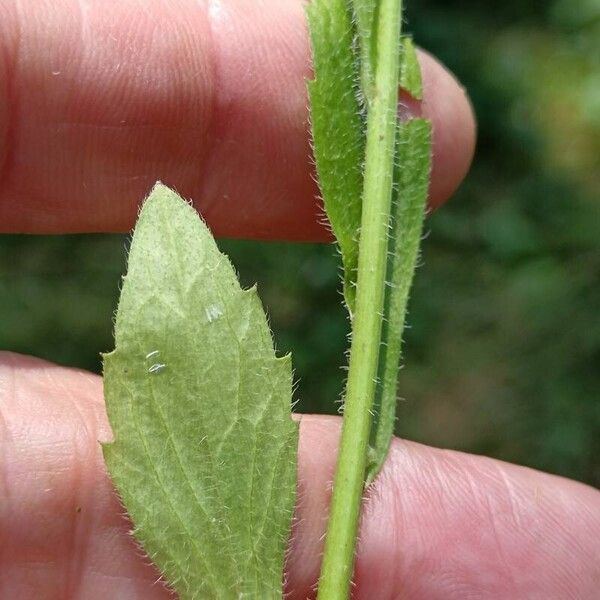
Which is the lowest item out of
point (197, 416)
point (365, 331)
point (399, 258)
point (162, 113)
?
point (197, 416)

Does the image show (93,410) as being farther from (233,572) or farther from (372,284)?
(372,284)

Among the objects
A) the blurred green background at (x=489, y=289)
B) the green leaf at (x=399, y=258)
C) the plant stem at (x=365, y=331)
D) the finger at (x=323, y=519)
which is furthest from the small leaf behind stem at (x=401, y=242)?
the blurred green background at (x=489, y=289)

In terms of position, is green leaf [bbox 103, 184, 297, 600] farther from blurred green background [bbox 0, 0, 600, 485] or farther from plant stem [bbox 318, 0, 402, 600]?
blurred green background [bbox 0, 0, 600, 485]

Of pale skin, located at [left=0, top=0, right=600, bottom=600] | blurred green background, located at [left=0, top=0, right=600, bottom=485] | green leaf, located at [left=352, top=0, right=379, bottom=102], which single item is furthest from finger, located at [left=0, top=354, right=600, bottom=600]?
blurred green background, located at [left=0, top=0, right=600, bottom=485]

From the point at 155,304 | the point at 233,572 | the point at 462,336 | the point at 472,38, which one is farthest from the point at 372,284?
the point at 472,38

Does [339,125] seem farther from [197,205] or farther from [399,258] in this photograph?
[197,205]

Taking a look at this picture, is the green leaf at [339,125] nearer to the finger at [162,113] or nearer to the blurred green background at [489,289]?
the finger at [162,113]

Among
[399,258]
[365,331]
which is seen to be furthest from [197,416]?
[399,258]
